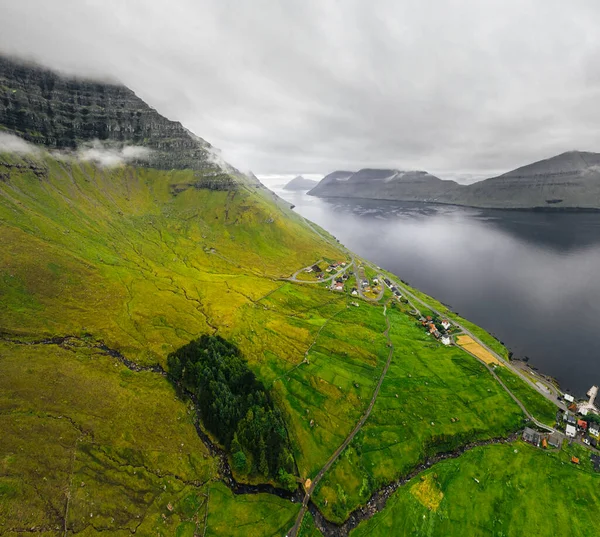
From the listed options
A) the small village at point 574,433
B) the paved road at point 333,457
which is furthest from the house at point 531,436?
the paved road at point 333,457

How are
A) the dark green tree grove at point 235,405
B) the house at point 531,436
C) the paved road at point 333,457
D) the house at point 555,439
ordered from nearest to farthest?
the paved road at point 333,457 → the dark green tree grove at point 235,405 → the house at point 555,439 → the house at point 531,436

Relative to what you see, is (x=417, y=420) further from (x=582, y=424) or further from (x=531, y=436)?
(x=582, y=424)

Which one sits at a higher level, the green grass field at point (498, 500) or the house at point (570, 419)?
the house at point (570, 419)

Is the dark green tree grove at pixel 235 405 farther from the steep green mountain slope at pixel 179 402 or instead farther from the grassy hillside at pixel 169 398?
the grassy hillside at pixel 169 398

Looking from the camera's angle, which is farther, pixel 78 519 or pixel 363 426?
pixel 363 426

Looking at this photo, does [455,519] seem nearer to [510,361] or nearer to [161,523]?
[161,523]

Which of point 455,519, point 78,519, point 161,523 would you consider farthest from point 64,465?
point 455,519

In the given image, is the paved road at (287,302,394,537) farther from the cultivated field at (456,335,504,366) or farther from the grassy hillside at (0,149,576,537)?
the cultivated field at (456,335,504,366)
